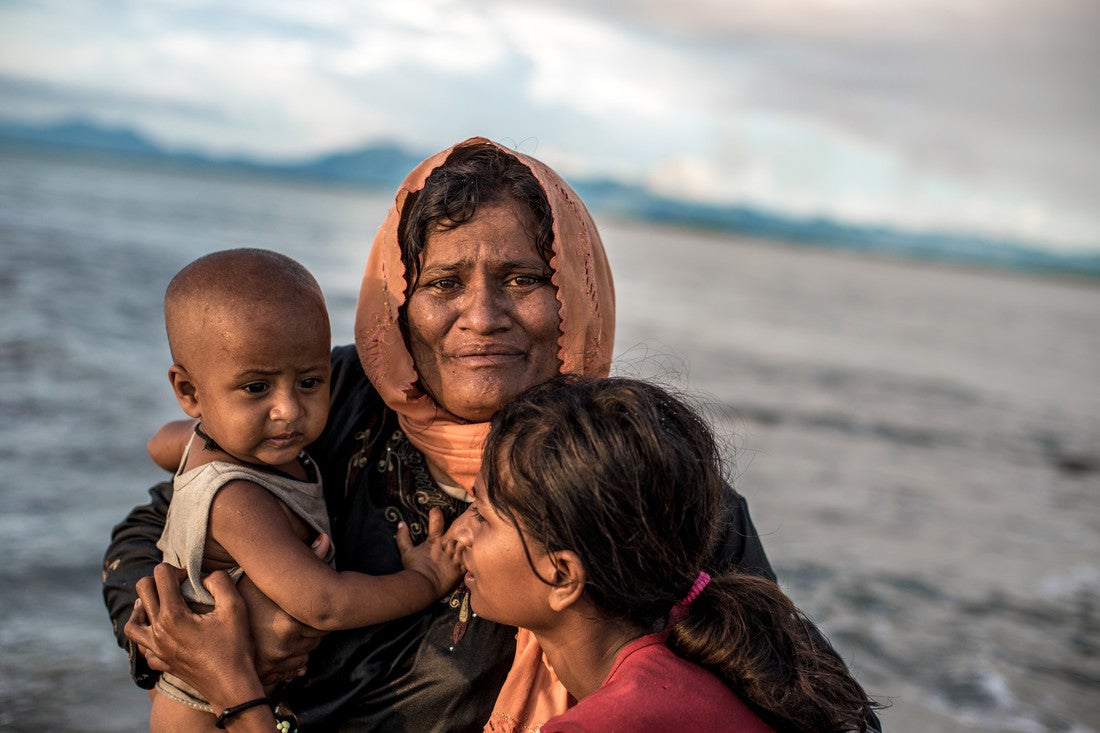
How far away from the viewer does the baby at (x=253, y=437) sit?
2277 millimetres

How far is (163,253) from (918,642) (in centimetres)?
1778

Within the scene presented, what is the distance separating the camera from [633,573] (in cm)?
204

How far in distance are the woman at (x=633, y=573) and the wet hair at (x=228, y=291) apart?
607mm

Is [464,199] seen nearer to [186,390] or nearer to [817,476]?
[186,390]

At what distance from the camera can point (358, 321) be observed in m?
2.94

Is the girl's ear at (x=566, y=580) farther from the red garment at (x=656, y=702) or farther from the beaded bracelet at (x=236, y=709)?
the beaded bracelet at (x=236, y=709)

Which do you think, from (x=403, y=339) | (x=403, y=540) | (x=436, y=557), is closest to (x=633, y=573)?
(x=436, y=557)

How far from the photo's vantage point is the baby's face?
2.28m

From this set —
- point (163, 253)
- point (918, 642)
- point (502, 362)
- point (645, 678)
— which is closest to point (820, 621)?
point (918, 642)

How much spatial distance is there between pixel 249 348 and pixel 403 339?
632 millimetres

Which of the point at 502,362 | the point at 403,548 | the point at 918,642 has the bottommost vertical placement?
the point at 918,642

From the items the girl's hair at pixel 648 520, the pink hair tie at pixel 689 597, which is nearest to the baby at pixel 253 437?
the girl's hair at pixel 648 520

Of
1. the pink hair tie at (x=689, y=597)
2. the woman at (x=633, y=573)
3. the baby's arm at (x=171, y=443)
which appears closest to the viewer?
the woman at (x=633, y=573)

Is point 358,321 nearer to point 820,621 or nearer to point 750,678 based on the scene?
point 750,678
